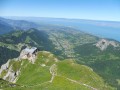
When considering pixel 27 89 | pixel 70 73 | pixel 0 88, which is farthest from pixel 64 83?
pixel 0 88

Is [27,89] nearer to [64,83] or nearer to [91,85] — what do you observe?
[64,83]

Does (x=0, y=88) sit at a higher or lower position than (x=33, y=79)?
higher

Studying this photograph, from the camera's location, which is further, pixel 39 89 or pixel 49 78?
→ pixel 49 78

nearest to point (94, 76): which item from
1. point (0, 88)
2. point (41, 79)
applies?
point (41, 79)

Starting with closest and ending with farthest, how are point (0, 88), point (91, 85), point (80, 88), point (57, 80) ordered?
point (0, 88)
point (80, 88)
point (91, 85)
point (57, 80)

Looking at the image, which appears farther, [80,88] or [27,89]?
[80,88]

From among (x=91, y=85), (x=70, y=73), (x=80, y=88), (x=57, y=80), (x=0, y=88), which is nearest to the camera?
(x=0, y=88)

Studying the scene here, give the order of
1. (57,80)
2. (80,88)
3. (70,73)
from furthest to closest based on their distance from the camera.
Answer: (70,73) < (57,80) < (80,88)

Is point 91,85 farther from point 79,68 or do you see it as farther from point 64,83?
point 79,68
